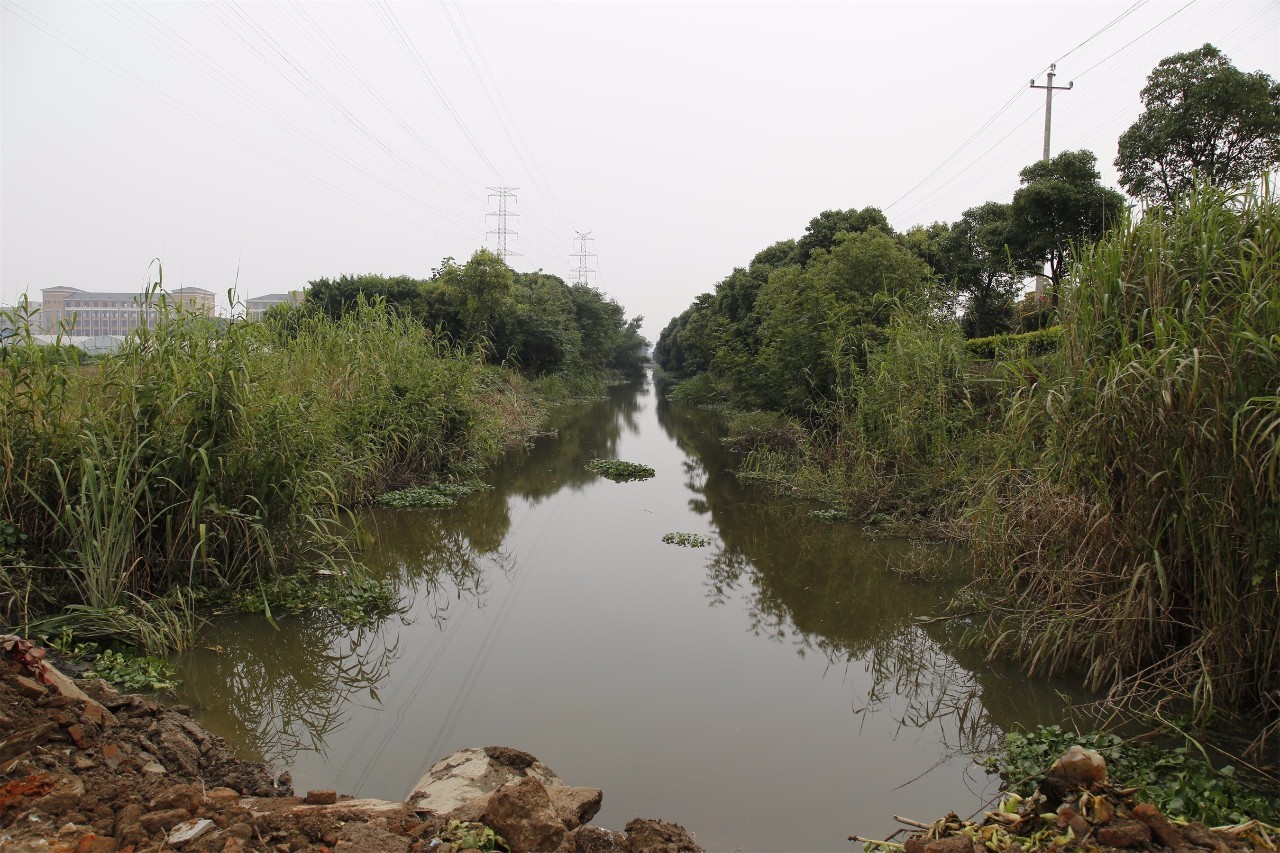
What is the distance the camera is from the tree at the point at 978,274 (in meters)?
18.7

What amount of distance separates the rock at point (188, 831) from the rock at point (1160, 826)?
10.3ft

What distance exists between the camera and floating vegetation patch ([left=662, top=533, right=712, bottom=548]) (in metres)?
8.56

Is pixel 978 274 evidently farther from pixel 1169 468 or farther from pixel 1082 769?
pixel 1082 769

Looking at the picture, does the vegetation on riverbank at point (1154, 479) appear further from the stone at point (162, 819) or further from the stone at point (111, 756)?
the stone at point (111, 756)

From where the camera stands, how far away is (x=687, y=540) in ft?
28.6

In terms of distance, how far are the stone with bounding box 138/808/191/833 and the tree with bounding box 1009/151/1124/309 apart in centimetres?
1648

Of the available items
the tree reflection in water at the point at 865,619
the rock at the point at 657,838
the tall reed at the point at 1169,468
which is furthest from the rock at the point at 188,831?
the tall reed at the point at 1169,468

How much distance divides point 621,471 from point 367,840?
11.0m

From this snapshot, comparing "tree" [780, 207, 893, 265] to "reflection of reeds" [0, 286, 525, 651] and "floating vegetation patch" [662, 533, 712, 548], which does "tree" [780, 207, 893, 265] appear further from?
"reflection of reeds" [0, 286, 525, 651]

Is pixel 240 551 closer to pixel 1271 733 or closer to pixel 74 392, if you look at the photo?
pixel 74 392

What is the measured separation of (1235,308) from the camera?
3.85m

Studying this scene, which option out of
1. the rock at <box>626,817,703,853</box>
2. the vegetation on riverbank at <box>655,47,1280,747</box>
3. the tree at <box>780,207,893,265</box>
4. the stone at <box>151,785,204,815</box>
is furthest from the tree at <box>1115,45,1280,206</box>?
the stone at <box>151,785,204,815</box>

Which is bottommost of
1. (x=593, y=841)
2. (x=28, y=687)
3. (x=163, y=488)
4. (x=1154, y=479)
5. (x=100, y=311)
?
(x=593, y=841)

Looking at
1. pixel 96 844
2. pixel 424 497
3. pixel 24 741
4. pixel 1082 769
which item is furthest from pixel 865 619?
pixel 424 497
